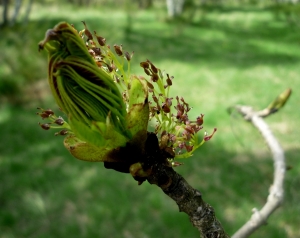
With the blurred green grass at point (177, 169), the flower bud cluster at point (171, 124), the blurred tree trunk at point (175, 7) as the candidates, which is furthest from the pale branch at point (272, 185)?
the blurred tree trunk at point (175, 7)

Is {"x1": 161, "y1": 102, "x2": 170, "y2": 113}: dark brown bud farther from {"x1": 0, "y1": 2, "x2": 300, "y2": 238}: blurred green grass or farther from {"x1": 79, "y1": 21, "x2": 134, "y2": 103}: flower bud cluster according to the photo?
{"x1": 0, "y1": 2, "x2": 300, "y2": 238}: blurred green grass

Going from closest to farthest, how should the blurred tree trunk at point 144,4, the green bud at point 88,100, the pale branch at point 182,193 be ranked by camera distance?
1. the green bud at point 88,100
2. the pale branch at point 182,193
3. the blurred tree trunk at point 144,4

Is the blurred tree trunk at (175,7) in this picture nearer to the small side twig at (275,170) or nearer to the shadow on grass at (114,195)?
the shadow on grass at (114,195)

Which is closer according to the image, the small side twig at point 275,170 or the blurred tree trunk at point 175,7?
the small side twig at point 275,170

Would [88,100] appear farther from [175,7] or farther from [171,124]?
[175,7]

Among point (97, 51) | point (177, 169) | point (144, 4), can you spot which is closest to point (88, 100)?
point (97, 51)
